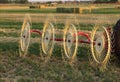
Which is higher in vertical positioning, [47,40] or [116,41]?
[116,41]

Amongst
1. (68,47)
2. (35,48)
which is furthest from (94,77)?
(35,48)

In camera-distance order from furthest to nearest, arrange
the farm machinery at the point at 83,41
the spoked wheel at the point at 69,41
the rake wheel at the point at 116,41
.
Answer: the spoked wheel at the point at 69,41
the farm machinery at the point at 83,41
the rake wheel at the point at 116,41

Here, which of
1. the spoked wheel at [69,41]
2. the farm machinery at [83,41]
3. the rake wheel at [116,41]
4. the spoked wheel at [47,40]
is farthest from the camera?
the spoked wheel at [47,40]

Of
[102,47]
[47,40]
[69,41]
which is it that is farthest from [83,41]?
[47,40]

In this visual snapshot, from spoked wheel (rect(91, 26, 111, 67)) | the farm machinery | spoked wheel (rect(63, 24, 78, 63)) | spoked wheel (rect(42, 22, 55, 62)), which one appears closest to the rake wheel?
the farm machinery

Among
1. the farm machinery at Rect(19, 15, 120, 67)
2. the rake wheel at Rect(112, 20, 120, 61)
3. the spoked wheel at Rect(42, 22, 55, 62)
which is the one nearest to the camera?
the rake wheel at Rect(112, 20, 120, 61)

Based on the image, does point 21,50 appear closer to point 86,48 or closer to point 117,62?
point 86,48

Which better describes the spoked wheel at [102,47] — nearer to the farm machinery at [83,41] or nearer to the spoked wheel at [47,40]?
the farm machinery at [83,41]

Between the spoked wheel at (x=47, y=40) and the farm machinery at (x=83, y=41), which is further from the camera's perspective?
the spoked wheel at (x=47, y=40)

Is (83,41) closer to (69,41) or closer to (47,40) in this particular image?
(69,41)

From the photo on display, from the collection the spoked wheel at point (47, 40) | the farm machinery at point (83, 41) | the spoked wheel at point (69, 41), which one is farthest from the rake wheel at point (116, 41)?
the spoked wheel at point (47, 40)

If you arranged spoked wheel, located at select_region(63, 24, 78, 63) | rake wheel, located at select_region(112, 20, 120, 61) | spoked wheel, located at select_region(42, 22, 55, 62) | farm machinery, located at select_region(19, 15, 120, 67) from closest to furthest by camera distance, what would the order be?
rake wheel, located at select_region(112, 20, 120, 61) → farm machinery, located at select_region(19, 15, 120, 67) → spoked wheel, located at select_region(63, 24, 78, 63) → spoked wheel, located at select_region(42, 22, 55, 62)

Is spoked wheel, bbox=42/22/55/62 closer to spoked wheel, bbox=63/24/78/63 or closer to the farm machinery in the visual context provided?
the farm machinery

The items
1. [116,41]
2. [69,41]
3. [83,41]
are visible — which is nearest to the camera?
[116,41]
